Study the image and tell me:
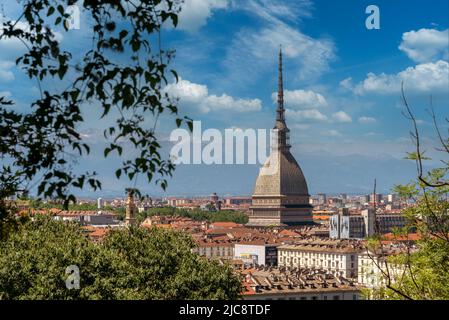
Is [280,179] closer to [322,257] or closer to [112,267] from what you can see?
[322,257]

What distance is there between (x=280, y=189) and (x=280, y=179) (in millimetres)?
1926

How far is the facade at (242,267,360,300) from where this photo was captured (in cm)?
4487

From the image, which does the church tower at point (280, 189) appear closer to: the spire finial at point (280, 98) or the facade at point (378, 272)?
the spire finial at point (280, 98)

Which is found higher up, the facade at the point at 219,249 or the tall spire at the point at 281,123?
the tall spire at the point at 281,123

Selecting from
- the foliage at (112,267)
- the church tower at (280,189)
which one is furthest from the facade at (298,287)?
the church tower at (280,189)

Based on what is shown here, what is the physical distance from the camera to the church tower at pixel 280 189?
111875 mm

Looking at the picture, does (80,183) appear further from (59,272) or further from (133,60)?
(59,272)

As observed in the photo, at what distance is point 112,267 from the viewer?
21.8 metres

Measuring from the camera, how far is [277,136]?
388 feet

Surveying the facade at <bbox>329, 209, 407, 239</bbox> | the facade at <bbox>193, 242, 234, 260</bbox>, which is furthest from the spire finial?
the facade at <bbox>193, 242, 234, 260</bbox>

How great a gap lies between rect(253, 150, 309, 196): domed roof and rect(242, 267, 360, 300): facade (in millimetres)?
61303

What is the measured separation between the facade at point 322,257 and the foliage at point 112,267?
39.9 meters

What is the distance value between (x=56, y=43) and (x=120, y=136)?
0.77m

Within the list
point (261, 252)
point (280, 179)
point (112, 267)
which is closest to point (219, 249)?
point (261, 252)
